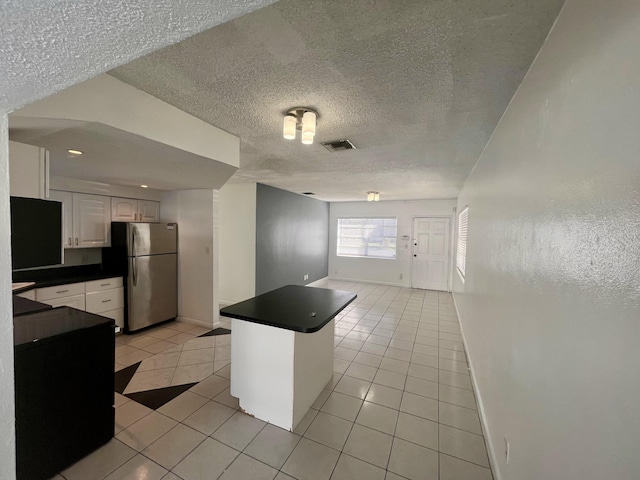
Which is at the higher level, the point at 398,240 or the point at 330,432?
the point at 398,240

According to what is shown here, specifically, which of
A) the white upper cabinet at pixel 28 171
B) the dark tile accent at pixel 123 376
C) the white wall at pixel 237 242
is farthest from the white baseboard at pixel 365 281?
the white upper cabinet at pixel 28 171

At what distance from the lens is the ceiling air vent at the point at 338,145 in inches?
94.1

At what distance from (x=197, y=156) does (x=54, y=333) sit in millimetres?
1492

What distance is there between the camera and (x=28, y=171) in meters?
1.69

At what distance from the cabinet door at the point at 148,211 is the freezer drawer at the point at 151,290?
711mm

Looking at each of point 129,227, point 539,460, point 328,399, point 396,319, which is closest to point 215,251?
point 129,227

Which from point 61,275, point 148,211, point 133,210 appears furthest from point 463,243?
point 61,275

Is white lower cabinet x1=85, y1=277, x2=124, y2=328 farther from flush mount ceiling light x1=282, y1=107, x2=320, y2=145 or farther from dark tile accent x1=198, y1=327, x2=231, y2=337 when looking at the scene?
flush mount ceiling light x1=282, y1=107, x2=320, y2=145

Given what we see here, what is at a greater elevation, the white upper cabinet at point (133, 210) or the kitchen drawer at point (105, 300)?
the white upper cabinet at point (133, 210)

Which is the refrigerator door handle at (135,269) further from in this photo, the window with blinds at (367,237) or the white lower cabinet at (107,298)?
the window with blinds at (367,237)

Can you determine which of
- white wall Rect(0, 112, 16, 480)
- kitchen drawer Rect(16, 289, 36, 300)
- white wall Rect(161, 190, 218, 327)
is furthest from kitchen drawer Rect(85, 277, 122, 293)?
white wall Rect(0, 112, 16, 480)

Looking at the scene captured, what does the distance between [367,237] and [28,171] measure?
6.46 m

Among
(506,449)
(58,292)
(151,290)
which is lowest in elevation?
(506,449)

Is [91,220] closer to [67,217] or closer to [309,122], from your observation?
[67,217]
